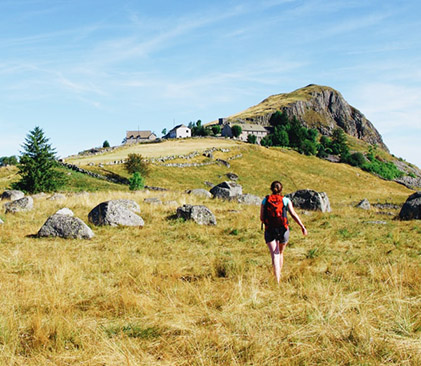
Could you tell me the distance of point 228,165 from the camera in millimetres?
71750

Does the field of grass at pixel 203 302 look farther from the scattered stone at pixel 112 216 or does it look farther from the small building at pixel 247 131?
the small building at pixel 247 131

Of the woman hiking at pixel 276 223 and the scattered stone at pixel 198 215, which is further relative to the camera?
the scattered stone at pixel 198 215

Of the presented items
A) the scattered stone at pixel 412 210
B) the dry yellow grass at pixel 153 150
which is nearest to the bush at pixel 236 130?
the dry yellow grass at pixel 153 150

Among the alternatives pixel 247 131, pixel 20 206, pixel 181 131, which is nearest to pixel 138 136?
pixel 181 131

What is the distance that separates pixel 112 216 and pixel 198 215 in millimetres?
4206

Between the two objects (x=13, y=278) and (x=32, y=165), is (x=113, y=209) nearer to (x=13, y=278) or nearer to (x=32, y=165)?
(x=13, y=278)

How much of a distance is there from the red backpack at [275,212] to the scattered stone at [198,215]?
8530 mm

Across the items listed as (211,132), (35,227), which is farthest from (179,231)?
(211,132)

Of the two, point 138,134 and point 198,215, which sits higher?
point 138,134

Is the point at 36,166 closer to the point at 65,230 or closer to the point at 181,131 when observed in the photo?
the point at 65,230

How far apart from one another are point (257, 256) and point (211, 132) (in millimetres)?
125387

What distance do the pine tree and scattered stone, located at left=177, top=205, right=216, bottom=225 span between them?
81.4ft

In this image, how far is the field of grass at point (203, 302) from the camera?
4.19 meters

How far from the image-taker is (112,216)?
14.9 meters
